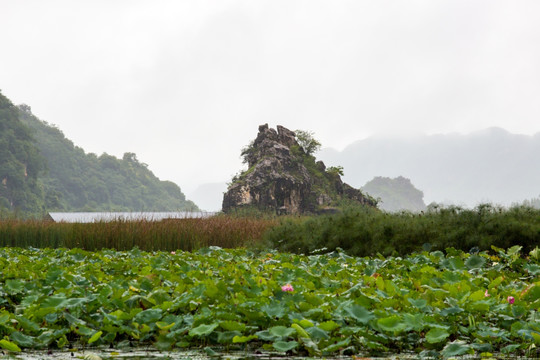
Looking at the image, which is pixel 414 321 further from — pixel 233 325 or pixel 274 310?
pixel 233 325

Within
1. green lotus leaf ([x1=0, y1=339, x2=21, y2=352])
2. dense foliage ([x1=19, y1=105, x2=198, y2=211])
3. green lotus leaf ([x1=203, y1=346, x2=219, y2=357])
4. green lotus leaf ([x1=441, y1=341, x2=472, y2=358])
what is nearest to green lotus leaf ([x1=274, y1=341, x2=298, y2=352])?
green lotus leaf ([x1=203, y1=346, x2=219, y2=357])

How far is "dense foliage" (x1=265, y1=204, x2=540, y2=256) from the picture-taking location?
28.4 feet

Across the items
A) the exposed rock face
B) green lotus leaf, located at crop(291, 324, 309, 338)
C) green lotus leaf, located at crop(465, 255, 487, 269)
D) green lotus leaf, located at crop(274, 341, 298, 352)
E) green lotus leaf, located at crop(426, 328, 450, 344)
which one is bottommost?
green lotus leaf, located at crop(274, 341, 298, 352)

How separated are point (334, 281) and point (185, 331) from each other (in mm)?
1740

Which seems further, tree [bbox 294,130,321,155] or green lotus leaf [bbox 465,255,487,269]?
tree [bbox 294,130,321,155]

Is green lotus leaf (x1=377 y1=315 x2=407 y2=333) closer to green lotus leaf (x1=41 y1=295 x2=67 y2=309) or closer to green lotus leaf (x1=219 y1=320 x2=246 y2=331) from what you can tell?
green lotus leaf (x1=219 y1=320 x2=246 y2=331)

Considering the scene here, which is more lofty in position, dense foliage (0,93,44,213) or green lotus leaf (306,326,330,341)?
dense foliage (0,93,44,213)

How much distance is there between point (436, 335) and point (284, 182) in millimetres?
24672

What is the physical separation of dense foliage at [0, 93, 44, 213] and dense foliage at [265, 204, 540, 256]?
117 feet

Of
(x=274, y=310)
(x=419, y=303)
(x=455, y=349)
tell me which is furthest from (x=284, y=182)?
(x=455, y=349)

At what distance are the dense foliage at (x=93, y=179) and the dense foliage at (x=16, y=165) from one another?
381cm

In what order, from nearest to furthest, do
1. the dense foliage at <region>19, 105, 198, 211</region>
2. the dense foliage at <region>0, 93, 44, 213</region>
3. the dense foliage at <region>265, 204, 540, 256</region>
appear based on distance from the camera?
the dense foliage at <region>265, 204, 540, 256</region> < the dense foliage at <region>0, 93, 44, 213</region> < the dense foliage at <region>19, 105, 198, 211</region>

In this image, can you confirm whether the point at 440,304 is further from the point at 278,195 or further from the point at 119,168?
the point at 119,168

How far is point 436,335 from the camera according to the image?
9.88 feet
